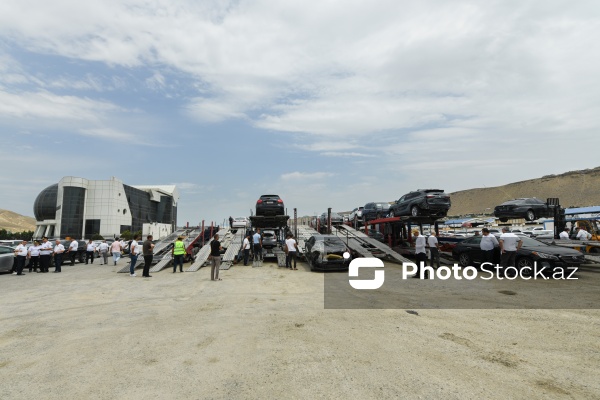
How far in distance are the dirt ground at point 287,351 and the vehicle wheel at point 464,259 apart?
746 cm

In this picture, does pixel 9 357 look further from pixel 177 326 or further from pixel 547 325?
pixel 547 325

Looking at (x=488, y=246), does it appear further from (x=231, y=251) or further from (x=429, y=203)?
(x=231, y=251)

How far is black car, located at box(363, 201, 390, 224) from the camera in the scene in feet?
77.4

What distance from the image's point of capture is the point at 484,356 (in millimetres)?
4387

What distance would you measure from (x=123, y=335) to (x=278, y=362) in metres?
2.66

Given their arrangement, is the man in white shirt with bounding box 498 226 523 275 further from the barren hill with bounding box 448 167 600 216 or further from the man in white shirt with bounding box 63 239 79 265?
the barren hill with bounding box 448 167 600 216

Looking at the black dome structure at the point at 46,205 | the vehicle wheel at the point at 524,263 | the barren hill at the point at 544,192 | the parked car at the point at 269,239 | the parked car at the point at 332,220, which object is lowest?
the vehicle wheel at the point at 524,263

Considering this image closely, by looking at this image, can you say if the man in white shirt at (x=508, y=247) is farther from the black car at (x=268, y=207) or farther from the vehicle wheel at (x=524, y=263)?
the black car at (x=268, y=207)

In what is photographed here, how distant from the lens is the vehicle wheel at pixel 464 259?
13917 mm

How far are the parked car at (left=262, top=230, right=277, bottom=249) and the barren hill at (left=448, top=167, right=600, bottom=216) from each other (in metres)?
84.3

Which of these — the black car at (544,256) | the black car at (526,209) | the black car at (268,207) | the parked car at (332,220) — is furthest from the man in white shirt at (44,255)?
the black car at (526,209)

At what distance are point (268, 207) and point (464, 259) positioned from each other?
982 cm
